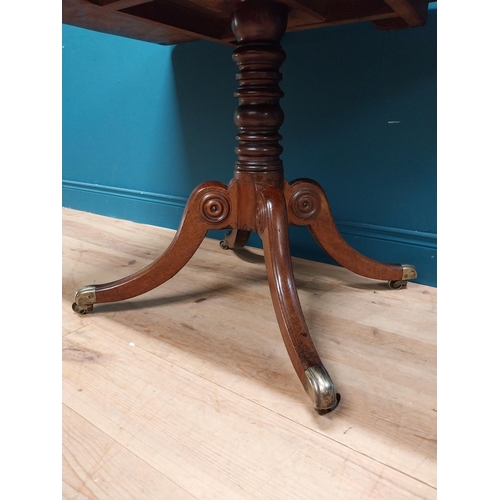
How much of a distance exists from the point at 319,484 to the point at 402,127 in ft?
3.01

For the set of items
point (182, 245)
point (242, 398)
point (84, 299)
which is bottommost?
point (242, 398)

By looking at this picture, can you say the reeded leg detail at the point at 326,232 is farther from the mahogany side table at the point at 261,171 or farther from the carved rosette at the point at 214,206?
the carved rosette at the point at 214,206

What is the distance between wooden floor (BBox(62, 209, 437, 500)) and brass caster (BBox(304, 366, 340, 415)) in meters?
0.03

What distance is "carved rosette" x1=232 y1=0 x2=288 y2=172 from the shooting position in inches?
33.0

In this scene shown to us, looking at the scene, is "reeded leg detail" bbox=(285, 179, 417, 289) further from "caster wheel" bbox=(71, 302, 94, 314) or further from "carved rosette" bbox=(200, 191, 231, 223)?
"caster wheel" bbox=(71, 302, 94, 314)

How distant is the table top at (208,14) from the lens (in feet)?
2.90

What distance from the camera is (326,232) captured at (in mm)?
1018

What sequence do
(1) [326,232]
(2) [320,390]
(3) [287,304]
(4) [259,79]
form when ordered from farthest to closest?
(1) [326,232], (4) [259,79], (3) [287,304], (2) [320,390]

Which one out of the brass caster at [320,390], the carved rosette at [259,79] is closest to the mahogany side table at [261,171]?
the carved rosette at [259,79]

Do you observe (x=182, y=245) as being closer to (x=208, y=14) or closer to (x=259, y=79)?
(x=259, y=79)

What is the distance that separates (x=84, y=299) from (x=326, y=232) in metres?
0.54

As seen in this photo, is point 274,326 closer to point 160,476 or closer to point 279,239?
point 279,239

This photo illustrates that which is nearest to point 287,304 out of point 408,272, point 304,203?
point 304,203
